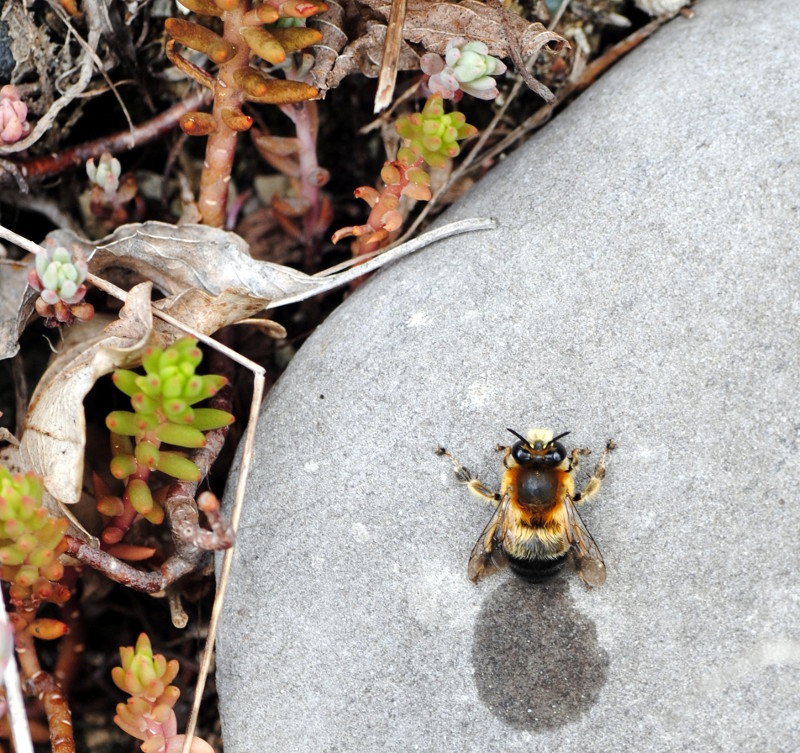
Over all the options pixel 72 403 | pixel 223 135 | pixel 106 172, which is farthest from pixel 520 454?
pixel 106 172

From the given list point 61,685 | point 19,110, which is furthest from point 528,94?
point 61,685

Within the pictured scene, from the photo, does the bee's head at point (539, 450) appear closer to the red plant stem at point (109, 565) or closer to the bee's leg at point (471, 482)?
the bee's leg at point (471, 482)

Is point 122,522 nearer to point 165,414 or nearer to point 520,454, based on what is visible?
point 165,414

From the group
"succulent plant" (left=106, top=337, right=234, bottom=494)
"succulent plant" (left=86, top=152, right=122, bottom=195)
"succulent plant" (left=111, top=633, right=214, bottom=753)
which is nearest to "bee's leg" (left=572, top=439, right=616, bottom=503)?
"succulent plant" (left=106, top=337, right=234, bottom=494)

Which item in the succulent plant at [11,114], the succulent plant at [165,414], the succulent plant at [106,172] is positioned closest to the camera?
the succulent plant at [165,414]

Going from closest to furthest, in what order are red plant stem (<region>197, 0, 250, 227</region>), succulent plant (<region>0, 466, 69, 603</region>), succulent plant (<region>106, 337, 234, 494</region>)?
succulent plant (<region>0, 466, 69, 603</region>), succulent plant (<region>106, 337, 234, 494</region>), red plant stem (<region>197, 0, 250, 227</region>)

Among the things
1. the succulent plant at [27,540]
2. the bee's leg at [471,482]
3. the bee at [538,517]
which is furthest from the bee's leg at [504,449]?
the succulent plant at [27,540]

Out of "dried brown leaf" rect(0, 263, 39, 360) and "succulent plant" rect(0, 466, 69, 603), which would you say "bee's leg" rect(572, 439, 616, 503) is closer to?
"succulent plant" rect(0, 466, 69, 603)
